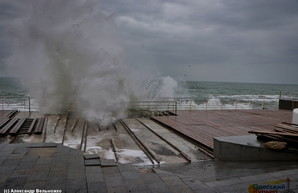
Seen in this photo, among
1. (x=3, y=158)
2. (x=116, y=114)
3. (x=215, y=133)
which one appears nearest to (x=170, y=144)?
(x=215, y=133)

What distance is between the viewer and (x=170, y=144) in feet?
Result: 21.7

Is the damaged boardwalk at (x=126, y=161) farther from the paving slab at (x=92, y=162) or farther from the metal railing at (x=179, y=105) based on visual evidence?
the metal railing at (x=179, y=105)

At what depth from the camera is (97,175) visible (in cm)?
352

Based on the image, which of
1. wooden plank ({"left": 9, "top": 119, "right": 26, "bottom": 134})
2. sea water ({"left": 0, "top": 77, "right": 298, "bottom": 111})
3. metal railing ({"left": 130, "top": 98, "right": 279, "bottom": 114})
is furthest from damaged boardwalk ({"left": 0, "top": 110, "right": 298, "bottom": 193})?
sea water ({"left": 0, "top": 77, "right": 298, "bottom": 111})

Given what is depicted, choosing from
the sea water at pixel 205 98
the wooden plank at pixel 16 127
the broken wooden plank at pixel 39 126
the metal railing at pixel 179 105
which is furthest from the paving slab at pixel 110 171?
the sea water at pixel 205 98

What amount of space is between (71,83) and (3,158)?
9383mm

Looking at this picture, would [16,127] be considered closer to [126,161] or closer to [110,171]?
[126,161]

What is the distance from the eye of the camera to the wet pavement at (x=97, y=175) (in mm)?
3186

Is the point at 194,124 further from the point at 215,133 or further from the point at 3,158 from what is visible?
the point at 3,158

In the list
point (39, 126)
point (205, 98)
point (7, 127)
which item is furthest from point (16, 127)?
point (205, 98)

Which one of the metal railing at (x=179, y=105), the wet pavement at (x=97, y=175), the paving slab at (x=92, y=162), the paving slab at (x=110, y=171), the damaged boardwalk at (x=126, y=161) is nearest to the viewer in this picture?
the wet pavement at (x=97, y=175)

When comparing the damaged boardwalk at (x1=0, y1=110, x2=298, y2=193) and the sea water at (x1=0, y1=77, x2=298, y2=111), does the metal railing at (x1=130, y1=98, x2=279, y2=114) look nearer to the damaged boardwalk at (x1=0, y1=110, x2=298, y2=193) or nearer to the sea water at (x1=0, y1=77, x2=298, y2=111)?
the sea water at (x1=0, y1=77, x2=298, y2=111)

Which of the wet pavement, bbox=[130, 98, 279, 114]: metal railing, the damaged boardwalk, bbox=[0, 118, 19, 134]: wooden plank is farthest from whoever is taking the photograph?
bbox=[130, 98, 279, 114]: metal railing

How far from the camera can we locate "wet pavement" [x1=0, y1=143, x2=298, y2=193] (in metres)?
3.19
